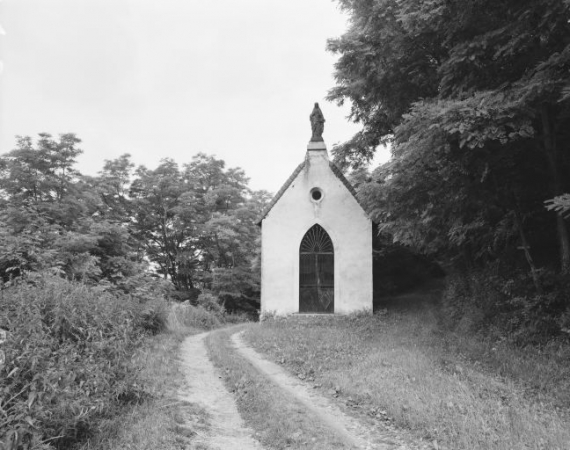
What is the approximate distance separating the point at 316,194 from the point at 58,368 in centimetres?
1466

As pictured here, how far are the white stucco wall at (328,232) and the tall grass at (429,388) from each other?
5.52 m

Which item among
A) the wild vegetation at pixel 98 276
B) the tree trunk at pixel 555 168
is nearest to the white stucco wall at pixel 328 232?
the wild vegetation at pixel 98 276

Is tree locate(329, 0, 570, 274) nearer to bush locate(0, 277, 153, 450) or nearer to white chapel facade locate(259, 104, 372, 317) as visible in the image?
white chapel facade locate(259, 104, 372, 317)

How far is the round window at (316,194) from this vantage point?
18.9m

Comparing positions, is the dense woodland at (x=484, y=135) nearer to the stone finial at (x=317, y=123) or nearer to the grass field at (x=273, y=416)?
the grass field at (x=273, y=416)

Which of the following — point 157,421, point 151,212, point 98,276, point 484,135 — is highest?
point 151,212

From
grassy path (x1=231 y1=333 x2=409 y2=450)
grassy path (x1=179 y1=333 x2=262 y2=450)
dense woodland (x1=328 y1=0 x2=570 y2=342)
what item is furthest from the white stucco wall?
grassy path (x1=231 y1=333 x2=409 y2=450)

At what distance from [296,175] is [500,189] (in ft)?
33.5

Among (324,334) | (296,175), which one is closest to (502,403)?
(324,334)

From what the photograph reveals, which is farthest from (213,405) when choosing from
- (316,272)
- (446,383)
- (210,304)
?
(210,304)

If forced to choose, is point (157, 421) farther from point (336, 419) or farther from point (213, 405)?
point (336, 419)

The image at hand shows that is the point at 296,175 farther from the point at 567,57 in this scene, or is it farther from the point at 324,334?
the point at 567,57

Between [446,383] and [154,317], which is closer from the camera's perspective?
[446,383]

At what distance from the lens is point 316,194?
19031mm
